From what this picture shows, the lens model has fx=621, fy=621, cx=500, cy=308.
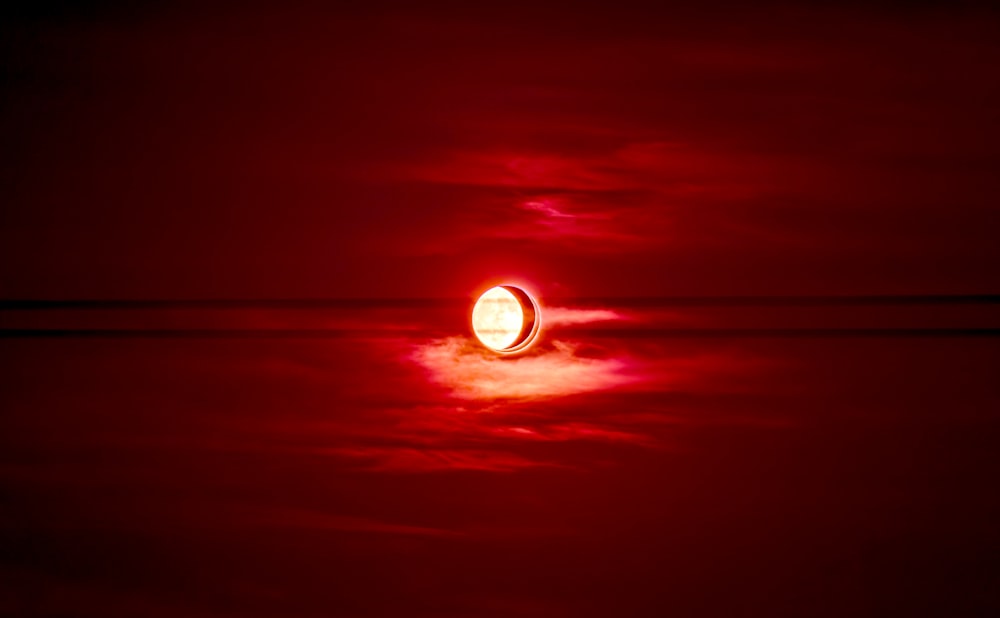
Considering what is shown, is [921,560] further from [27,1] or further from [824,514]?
[27,1]

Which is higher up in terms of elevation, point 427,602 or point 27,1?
point 27,1

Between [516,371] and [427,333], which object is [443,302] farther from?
[516,371]

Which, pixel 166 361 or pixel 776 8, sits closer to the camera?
pixel 776 8

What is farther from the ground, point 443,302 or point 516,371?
point 443,302

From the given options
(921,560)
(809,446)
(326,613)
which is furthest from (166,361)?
(921,560)

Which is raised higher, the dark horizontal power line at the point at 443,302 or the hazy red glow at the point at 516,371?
the dark horizontal power line at the point at 443,302

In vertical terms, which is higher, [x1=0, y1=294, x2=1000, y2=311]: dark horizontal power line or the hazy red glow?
[x1=0, y1=294, x2=1000, y2=311]: dark horizontal power line

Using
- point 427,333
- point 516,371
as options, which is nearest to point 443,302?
point 427,333

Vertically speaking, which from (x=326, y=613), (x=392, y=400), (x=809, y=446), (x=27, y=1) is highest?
(x=27, y=1)
